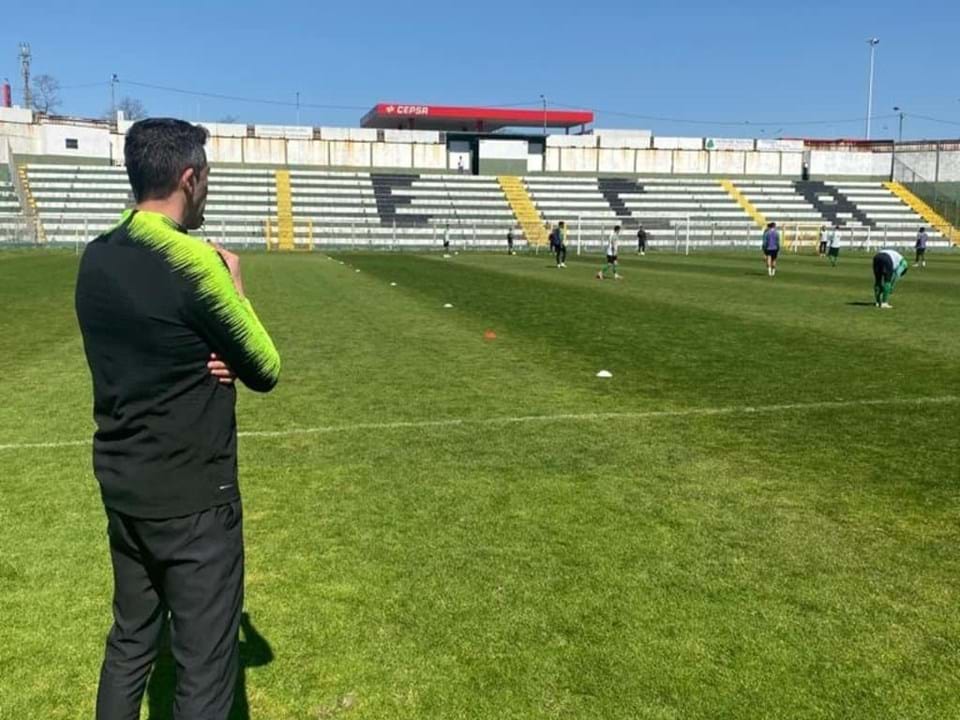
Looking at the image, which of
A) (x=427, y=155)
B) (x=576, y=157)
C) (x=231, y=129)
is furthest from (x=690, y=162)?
(x=231, y=129)

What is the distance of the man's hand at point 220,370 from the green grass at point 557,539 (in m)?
1.57

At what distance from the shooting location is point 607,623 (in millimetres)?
3990

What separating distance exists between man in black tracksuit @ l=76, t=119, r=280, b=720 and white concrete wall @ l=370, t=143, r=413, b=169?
65233 mm

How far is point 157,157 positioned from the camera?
7.89 ft

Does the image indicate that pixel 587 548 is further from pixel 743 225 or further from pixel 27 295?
pixel 743 225

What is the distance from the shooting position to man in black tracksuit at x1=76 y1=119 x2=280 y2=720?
2.34 meters

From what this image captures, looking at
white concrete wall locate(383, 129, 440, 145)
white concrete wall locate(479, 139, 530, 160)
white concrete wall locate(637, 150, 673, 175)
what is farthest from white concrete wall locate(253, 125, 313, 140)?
white concrete wall locate(637, 150, 673, 175)

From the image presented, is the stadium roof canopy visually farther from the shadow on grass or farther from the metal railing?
the shadow on grass

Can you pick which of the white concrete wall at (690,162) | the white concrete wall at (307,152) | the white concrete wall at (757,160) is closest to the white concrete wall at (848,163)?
the white concrete wall at (757,160)

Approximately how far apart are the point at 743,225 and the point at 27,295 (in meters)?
50.2

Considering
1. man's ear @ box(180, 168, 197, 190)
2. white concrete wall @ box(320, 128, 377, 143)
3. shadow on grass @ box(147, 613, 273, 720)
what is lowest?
shadow on grass @ box(147, 613, 273, 720)

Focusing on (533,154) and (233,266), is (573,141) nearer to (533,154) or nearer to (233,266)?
(533,154)

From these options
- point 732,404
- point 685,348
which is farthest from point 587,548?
point 685,348

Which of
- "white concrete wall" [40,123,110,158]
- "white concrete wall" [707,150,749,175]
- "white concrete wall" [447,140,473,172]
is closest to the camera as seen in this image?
"white concrete wall" [40,123,110,158]
